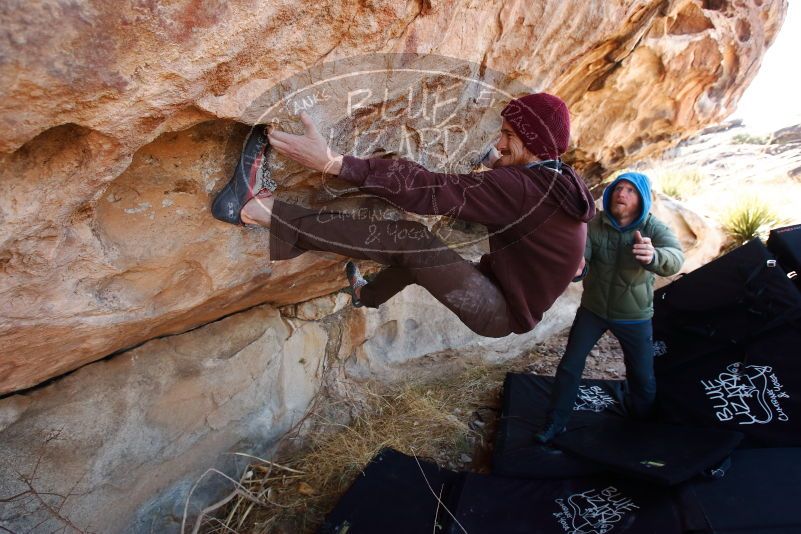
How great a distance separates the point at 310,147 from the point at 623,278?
194 cm

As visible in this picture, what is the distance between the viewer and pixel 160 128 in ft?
5.13

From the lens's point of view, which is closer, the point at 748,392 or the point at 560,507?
the point at 560,507

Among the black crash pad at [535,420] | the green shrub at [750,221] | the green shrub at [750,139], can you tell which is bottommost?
the green shrub at [750,139]

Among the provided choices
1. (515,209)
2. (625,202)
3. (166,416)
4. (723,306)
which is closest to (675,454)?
(723,306)

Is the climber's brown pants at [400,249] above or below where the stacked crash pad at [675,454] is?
above

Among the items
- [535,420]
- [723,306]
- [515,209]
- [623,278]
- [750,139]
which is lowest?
[750,139]

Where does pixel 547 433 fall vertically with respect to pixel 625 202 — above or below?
below

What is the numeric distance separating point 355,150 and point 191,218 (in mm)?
711

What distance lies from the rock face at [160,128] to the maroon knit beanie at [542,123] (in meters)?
0.38

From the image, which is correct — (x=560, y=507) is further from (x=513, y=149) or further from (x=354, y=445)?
(x=513, y=149)

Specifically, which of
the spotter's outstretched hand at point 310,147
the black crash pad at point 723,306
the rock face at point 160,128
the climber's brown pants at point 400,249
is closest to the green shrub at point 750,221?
the black crash pad at point 723,306

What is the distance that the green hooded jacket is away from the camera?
2.86 meters

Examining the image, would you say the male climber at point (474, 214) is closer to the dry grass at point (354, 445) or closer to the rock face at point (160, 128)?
the rock face at point (160, 128)

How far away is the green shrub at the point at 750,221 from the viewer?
6.34 metres
